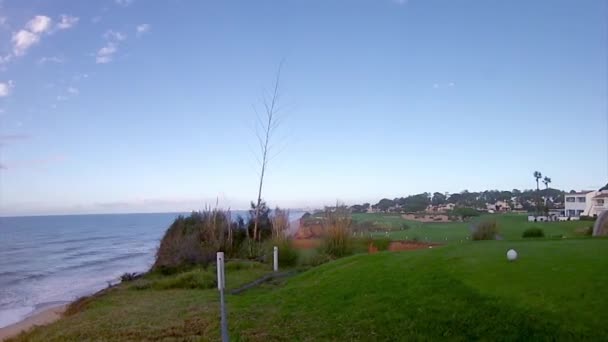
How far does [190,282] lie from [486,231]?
478 inches

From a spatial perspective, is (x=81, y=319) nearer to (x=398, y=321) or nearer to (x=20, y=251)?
(x=398, y=321)

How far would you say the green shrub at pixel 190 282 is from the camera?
13.5 meters

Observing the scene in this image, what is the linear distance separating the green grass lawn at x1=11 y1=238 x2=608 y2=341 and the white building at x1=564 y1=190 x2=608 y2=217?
57699 millimetres

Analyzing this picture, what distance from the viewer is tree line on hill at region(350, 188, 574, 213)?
305ft

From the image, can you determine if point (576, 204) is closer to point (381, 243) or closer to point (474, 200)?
point (474, 200)

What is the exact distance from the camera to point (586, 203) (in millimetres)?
64000

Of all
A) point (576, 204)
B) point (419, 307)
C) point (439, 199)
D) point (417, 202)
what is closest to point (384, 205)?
point (417, 202)

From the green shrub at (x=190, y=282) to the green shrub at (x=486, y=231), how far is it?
36.7 ft

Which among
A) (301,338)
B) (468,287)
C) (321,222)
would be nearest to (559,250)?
(468,287)

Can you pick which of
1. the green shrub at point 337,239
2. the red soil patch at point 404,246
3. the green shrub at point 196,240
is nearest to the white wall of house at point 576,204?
the red soil patch at point 404,246

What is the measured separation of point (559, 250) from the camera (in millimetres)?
8992

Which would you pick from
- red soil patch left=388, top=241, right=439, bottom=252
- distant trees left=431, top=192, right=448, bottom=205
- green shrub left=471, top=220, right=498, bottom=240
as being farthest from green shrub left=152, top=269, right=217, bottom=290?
distant trees left=431, top=192, right=448, bottom=205

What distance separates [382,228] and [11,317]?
24178mm

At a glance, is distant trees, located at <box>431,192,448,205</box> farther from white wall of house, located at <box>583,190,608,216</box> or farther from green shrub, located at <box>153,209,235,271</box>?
green shrub, located at <box>153,209,235,271</box>
